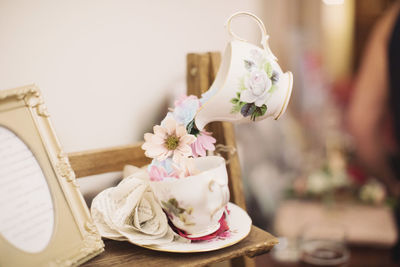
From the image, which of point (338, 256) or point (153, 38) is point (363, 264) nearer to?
point (338, 256)

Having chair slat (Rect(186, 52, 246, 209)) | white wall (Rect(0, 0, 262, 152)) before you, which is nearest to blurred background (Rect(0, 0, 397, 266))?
white wall (Rect(0, 0, 262, 152))

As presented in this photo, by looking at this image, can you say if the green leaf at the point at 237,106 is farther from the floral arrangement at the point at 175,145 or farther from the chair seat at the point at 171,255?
the chair seat at the point at 171,255

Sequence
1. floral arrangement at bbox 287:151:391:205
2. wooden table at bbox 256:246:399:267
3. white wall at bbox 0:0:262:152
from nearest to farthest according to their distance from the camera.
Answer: white wall at bbox 0:0:262:152 → wooden table at bbox 256:246:399:267 → floral arrangement at bbox 287:151:391:205

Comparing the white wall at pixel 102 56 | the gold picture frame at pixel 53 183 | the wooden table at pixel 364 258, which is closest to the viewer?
the gold picture frame at pixel 53 183

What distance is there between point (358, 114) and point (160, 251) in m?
1.82

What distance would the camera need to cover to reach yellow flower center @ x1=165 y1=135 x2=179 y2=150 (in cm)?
59

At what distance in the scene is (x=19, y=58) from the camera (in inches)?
27.9

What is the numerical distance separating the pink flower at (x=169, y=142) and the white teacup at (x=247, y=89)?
1.6 inches

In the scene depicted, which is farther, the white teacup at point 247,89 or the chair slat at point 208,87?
the chair slat at point 208,87

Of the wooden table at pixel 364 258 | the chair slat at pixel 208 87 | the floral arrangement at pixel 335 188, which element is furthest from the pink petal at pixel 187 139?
the floral arrangement at pixel 335 188

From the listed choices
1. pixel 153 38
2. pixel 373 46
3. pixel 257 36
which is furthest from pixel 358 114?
pixel 153 38

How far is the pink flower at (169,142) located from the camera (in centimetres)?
59

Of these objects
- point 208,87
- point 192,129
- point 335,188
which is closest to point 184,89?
point 208,87

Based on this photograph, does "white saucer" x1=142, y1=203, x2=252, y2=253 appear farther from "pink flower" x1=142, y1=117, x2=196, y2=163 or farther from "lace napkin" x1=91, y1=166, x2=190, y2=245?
"pink flower" x1=142, y1=117, x2=196, y2=163
